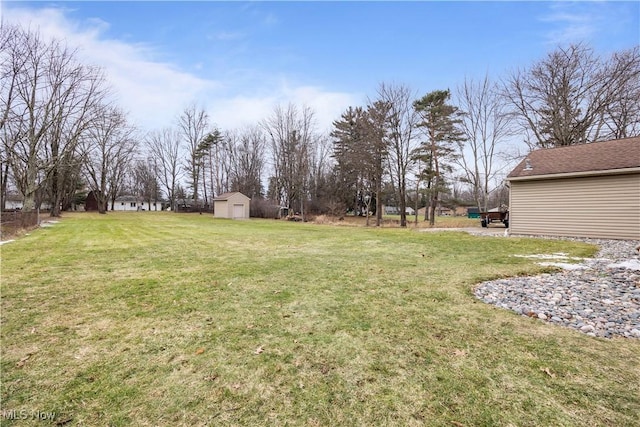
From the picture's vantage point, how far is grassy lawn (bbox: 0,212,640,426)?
76.9 inches

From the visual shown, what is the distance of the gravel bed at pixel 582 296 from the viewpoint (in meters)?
3.29

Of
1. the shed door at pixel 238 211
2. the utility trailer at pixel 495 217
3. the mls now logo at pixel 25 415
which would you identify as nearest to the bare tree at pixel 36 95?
the shed door at pixel 238 211

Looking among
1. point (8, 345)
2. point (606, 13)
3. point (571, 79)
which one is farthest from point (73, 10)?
point (571, 79)

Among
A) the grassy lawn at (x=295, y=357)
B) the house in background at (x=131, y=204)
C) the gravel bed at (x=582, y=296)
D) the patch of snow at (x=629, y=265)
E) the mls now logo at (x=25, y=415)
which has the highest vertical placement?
the house in background at (x=131, y=204)

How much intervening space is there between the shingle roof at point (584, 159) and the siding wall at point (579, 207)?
369 millimetres

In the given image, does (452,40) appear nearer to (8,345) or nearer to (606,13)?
(606,13)

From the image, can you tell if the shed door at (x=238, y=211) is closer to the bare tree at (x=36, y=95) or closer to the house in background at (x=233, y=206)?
the house in background at (x=233, y=206)

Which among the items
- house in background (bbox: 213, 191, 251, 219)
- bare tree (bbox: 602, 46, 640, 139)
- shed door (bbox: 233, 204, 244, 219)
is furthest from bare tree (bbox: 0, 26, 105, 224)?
bare tree (bbox: 602, 46, 640, 139)

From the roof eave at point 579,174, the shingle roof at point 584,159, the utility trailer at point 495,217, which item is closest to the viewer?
the roof eave at point 579,174

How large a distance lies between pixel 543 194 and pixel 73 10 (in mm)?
16348

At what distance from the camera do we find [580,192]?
10.9m

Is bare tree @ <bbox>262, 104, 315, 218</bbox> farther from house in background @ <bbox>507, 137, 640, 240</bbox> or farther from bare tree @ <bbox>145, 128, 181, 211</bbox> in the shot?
Answer: house in background @ <bbox>507, 137, 640, 240</bbox>

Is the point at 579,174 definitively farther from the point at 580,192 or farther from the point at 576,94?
the point at 576,94

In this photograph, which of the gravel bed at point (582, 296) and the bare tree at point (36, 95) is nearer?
the gravel bed at point (582, 296)
